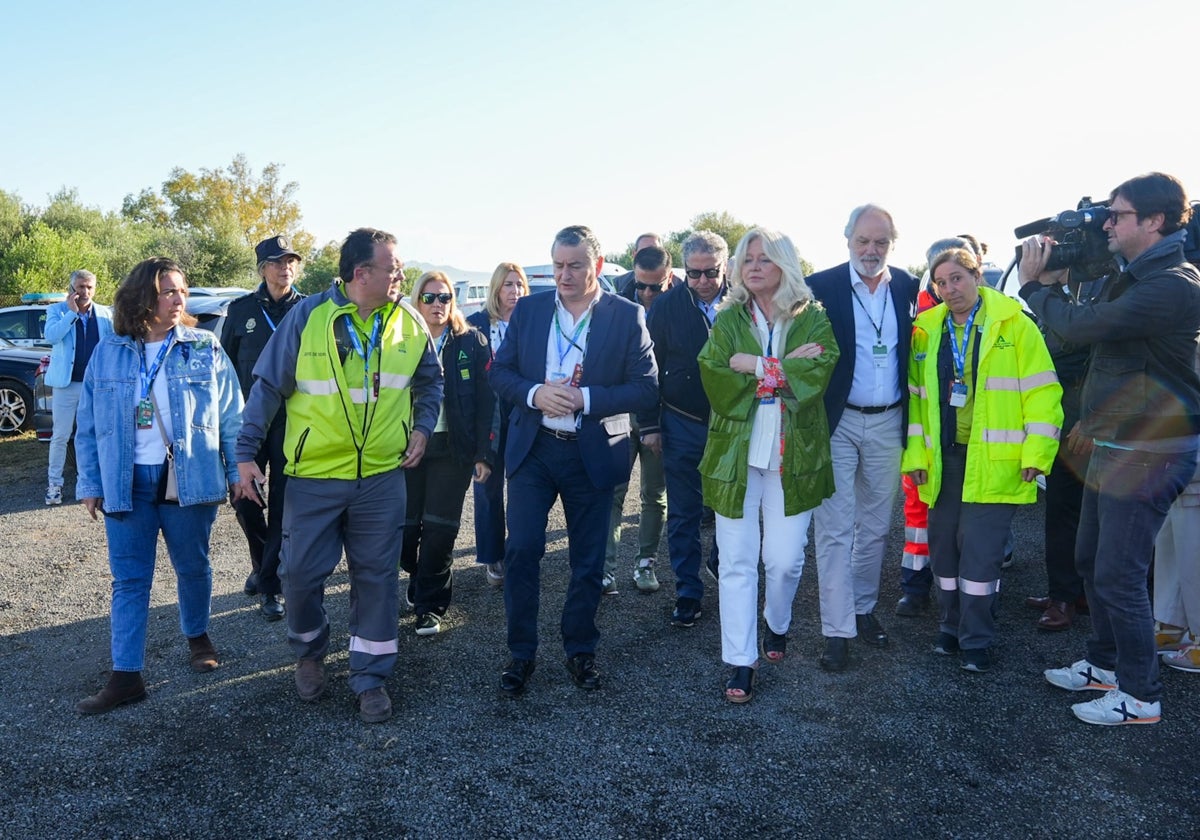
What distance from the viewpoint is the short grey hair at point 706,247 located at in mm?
5016

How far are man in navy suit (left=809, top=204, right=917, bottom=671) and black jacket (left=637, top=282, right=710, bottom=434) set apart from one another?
2.67ft

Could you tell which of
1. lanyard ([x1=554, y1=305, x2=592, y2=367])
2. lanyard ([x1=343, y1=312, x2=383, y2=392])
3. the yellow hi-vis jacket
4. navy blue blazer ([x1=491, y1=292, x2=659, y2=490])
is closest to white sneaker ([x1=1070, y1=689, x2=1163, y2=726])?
the yellow hi-vis jacket

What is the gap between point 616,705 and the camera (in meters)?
3.84

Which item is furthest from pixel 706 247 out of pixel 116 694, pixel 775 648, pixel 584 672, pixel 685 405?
pixel 116 694

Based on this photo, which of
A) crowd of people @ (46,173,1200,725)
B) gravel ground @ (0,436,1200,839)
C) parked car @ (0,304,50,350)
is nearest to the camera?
gravel ground @ (0,436,1200,839)

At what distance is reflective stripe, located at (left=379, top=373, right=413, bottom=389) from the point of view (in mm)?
3885

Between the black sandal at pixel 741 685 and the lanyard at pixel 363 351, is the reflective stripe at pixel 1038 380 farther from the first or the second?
the lanyard at pixel 363 351

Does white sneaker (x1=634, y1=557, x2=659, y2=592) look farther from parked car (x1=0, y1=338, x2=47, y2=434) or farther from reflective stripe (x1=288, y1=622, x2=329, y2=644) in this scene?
parked car (x1=0, y1=338, x2=47, y2=434)

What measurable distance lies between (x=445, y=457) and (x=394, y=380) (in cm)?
100

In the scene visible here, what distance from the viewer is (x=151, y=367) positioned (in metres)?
4.03

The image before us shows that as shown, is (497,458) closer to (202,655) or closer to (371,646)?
(371,646)

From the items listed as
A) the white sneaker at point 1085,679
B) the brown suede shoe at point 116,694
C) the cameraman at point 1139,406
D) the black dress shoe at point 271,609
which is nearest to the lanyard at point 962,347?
the cameraman at point 1139,406

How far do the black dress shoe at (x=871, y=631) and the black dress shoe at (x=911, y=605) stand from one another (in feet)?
1.42

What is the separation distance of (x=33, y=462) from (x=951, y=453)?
32.4ft
